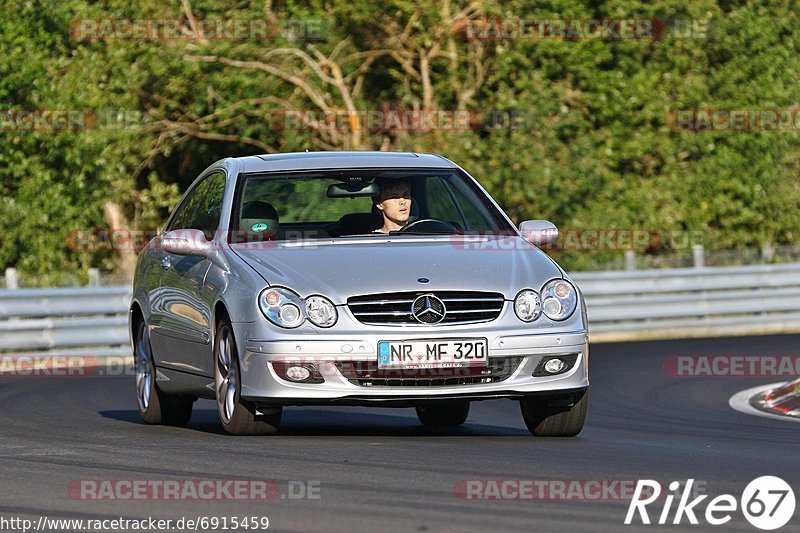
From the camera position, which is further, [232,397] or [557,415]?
[557,415]

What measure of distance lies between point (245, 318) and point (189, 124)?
1970 centimetres

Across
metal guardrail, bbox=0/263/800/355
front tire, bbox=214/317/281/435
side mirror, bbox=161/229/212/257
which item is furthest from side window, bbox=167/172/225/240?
metal guardrail, bbox=0/263/800/355

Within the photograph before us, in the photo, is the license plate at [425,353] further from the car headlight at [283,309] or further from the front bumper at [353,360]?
the car headlight at [283,309]

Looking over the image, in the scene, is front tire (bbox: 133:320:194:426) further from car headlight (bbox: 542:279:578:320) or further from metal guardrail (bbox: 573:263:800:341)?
metal guardrail (bbox: 573:263:800:341)

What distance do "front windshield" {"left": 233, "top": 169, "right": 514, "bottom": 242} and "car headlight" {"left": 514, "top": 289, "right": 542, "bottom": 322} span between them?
109cm

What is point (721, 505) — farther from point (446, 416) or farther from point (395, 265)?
point (446, 416)

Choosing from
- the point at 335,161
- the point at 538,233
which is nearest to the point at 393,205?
the point at 335,161

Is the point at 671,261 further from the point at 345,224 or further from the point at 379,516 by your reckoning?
the point at 379,516

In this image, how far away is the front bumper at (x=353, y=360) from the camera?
9375 millimetres

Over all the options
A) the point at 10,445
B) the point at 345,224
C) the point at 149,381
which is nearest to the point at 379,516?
the point at 10,445

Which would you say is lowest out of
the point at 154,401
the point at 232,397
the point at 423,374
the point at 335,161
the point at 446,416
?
the point at 446,416

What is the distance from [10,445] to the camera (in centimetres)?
972

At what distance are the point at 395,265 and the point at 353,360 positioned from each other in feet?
2.07

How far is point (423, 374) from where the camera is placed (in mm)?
9461
